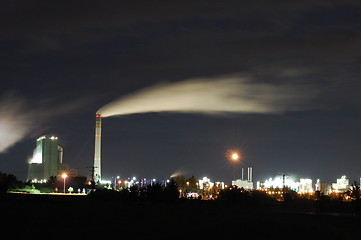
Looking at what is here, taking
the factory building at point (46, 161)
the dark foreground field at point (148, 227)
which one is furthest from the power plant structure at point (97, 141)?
the dark foreground field at point (148, 227)

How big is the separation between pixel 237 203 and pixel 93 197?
50.5 feet

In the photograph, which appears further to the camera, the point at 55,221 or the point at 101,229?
the point at 55,221

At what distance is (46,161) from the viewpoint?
176000 mm

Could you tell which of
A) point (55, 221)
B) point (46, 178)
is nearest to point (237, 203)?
point (55, 221)

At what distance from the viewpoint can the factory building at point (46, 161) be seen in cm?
17425

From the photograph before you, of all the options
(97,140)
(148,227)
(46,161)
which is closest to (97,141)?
(97,140)

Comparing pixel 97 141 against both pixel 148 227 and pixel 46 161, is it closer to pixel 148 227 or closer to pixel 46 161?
pixel 46 161

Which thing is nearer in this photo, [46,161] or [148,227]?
[148,227]

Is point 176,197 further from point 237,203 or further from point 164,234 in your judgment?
point 164,234

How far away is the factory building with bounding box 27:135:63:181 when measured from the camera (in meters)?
174

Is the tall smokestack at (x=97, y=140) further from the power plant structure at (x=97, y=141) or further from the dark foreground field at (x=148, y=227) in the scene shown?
the dark foreground field at (x=148, y=227)

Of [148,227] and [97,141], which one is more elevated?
[97,141]

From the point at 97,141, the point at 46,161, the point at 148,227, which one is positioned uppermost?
the point at 97,141

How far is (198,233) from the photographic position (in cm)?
2322
